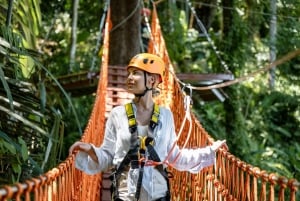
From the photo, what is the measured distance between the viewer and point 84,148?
6.05 ft

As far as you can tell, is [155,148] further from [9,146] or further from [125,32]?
[125,32]

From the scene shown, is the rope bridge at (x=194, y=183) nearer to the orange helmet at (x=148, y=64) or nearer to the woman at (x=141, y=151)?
the woman at (x=141, y=151)

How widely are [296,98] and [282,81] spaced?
1064mm

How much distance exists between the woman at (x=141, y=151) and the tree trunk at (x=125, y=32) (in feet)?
12.4

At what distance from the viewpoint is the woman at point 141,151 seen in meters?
1.93

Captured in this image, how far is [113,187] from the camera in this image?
6.53 ft

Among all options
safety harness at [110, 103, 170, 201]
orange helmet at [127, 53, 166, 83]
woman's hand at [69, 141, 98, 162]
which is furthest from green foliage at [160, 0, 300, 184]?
woman's hand at [69, 141, 98, 162]

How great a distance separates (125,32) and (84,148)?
416 centimetres

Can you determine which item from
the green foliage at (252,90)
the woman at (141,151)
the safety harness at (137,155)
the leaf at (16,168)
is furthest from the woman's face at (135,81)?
the green foliage at (252,90)

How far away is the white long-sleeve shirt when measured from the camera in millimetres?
1930

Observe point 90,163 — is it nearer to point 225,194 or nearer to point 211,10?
point 225,194

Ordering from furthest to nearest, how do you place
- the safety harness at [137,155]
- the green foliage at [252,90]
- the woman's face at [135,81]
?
the green foliage at [252,90], the woman's face at [135,81], the safety harness at [137,155]

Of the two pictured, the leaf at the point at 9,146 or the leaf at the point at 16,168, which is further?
the leaf at the point at 16,168

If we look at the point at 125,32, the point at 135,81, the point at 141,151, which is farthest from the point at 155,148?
the point at 125,32
